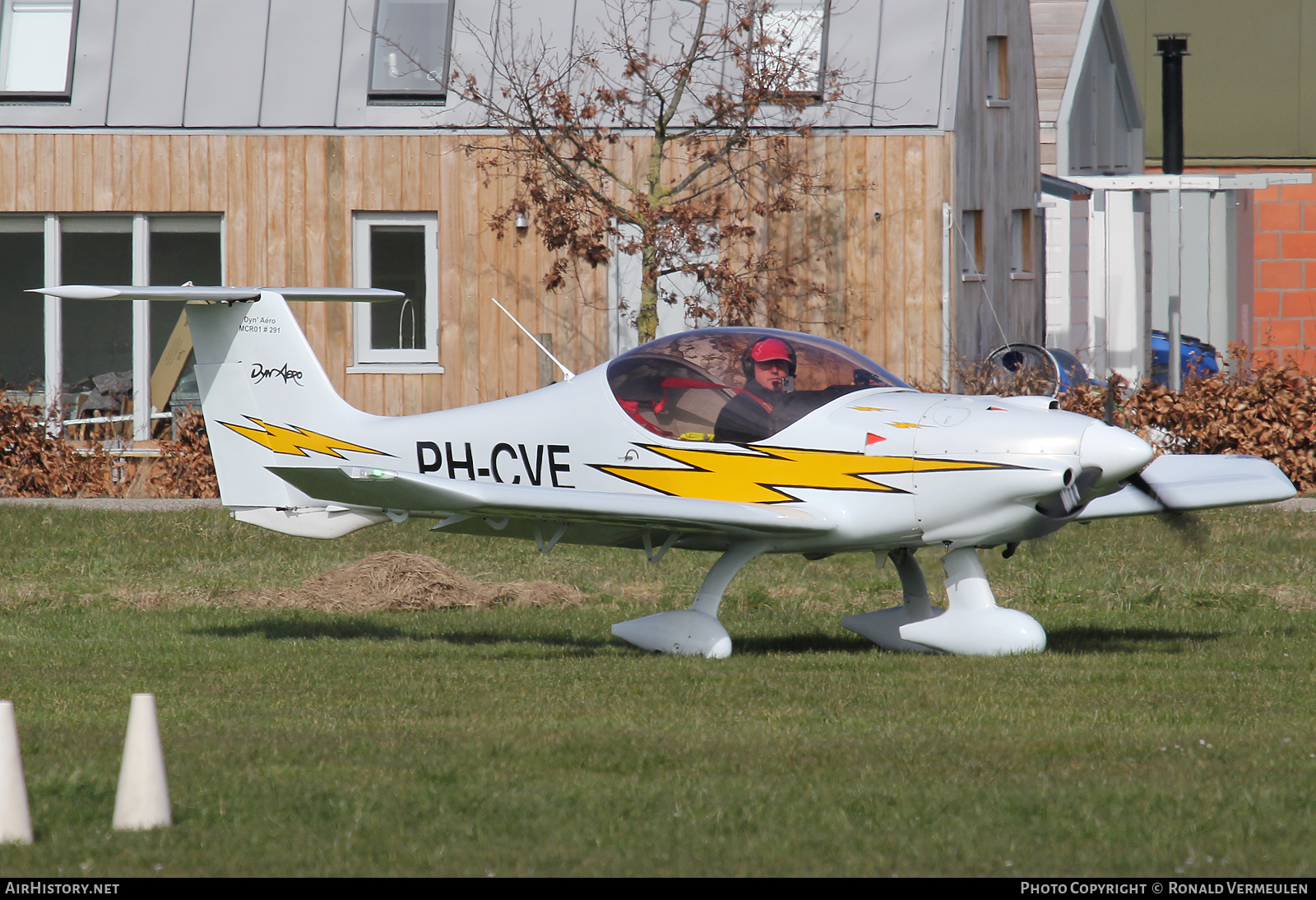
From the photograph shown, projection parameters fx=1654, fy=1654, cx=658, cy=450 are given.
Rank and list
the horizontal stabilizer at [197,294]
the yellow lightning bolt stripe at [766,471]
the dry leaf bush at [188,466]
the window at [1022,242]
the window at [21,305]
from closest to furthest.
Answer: the yellow lightning bolt stripe at [766,471], the horizontal stabilizer at [197,294], the dry leaf bush at [188,466], the window at [21,305], the window at [1022,242]

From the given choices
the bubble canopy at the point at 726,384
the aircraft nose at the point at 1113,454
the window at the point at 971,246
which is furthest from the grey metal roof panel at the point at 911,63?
the aircraft nose at the point at 1113,454

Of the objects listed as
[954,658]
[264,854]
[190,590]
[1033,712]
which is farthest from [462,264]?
[264,854]

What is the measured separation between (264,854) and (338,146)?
Answer: 1486 cm

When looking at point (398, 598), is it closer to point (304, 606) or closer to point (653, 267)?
point (304, 606)

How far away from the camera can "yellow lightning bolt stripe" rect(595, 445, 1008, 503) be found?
28.6 ft

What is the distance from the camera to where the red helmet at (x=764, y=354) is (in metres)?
9.12

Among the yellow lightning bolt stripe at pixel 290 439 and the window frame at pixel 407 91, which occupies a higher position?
the window frame at pixel 407 91

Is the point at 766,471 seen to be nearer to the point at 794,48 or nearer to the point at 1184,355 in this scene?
the point at 794,48

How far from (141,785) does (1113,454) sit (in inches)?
199

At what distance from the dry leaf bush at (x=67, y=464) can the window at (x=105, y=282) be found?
35.0 inches

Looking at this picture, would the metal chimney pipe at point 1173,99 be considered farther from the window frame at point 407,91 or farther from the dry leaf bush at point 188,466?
the dry leaf bush at point 188,466

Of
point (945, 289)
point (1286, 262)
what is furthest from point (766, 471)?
point (1286, 262)

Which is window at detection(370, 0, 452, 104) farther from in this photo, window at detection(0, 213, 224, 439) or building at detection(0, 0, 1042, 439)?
window at detection(0, 213, 224, 439)

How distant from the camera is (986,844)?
504cm
